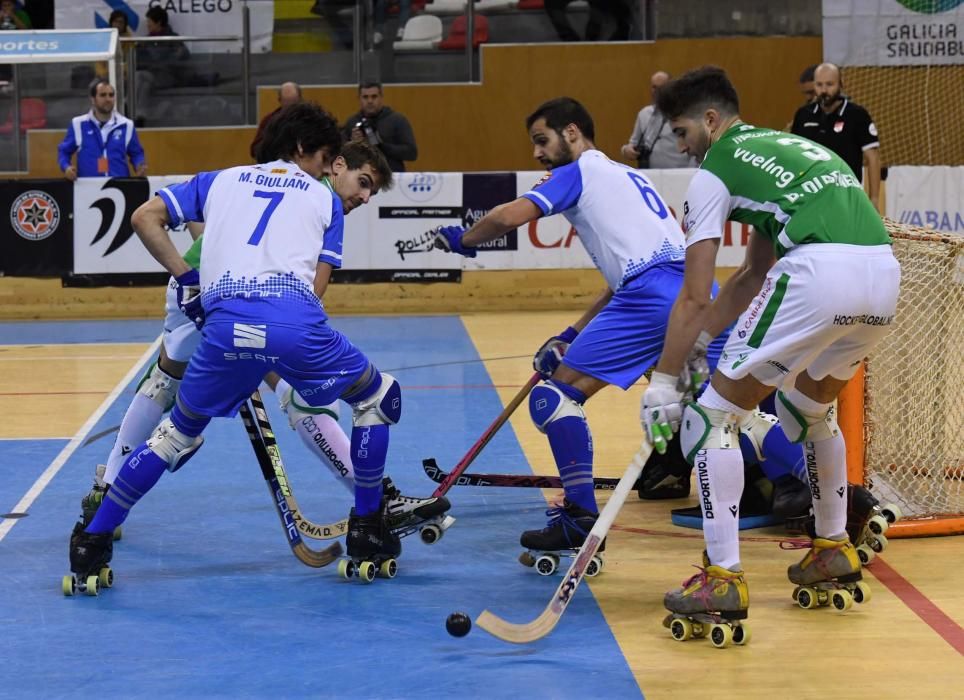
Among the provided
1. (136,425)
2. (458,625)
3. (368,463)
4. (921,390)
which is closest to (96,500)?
(136,425)

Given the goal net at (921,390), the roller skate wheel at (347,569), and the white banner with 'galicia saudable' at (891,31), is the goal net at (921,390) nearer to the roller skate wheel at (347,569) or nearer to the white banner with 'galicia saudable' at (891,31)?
the roller skate wheel at (347,569)

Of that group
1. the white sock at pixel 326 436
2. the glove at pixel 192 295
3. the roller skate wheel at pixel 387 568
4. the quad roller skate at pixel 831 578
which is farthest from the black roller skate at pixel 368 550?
the quad roller skate at pixel 831 578

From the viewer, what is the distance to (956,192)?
1404 centimetres

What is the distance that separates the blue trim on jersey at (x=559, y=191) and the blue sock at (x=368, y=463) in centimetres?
106

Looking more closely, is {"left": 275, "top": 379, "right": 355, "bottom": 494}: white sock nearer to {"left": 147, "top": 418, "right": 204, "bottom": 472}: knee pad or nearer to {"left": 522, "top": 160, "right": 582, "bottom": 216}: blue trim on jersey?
{"left": 147, "top": 418, "right": 204, "bottom": 472}: knee pad

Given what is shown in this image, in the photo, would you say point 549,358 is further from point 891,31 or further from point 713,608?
point 891,31

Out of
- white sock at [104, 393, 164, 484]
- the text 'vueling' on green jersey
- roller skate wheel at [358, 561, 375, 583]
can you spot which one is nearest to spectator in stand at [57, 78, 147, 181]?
white sock at [104, 393, 164, 484]

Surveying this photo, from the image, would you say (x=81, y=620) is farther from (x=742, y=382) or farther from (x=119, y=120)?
(x=119, y=120)

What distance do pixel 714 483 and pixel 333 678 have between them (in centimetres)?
139

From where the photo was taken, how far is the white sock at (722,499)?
15.7 feet

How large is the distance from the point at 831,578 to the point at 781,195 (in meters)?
1.39

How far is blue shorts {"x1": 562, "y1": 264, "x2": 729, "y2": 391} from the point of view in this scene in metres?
5.67

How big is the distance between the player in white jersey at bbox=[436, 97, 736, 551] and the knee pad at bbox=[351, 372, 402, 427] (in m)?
0.54

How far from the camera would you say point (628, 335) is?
5672 mm
